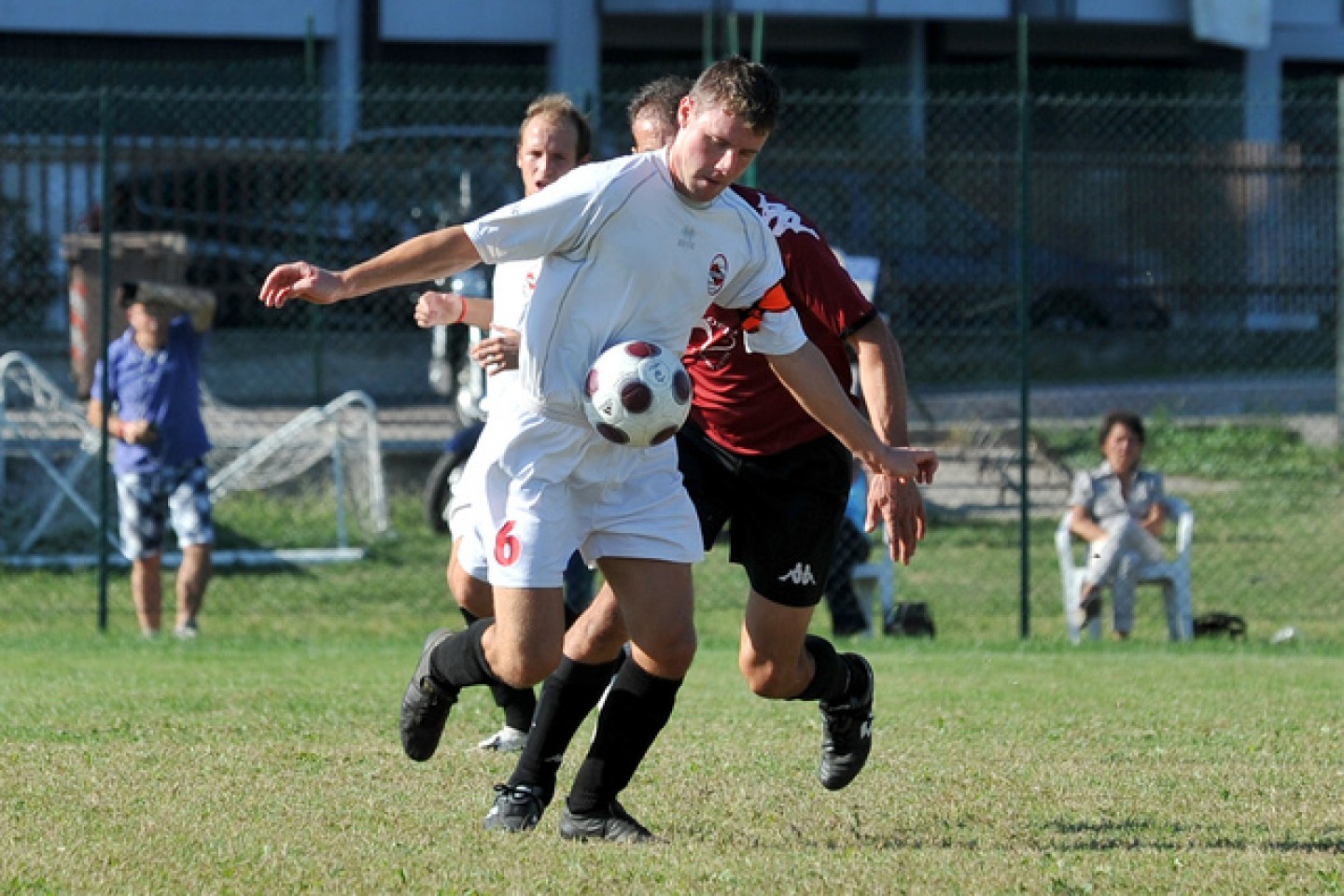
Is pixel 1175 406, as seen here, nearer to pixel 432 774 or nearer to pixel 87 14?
pixel 432 774

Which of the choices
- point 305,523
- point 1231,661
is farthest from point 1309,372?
point 305,523

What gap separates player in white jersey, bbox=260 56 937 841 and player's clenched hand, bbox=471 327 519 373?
569 mm

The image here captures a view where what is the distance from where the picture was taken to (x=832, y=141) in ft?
44.4

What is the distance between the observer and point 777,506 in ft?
19.2

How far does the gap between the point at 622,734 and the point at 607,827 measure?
236mm

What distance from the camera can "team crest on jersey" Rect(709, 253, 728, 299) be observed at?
502 cm

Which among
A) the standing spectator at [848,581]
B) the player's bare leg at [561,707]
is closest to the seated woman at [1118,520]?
the standing spectator at [848,581]

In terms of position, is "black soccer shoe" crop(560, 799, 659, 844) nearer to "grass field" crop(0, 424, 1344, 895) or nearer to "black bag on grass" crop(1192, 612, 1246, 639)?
"grass field" crop(0, 424, 1344, 895)

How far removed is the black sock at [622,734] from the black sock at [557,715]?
91 millimetres

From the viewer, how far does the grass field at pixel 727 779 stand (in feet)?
15.5

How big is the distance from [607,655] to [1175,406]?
437 inches

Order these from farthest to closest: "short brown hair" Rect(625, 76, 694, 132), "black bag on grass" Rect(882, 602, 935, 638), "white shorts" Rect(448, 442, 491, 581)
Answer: "black bag on grass" Rect(882, 602, 935, 638) → "white shorts" Rect(448, 442, 491, 581) → "short brown hair" Rect(625, 76, 694, 132)

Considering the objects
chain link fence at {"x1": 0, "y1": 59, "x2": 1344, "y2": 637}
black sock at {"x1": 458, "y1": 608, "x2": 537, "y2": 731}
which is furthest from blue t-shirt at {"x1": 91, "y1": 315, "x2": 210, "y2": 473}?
black sock at {"x1": 458, "y1": 608, "x2": 537, "y2": 731}

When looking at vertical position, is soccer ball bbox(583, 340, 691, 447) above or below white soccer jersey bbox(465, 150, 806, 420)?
below
